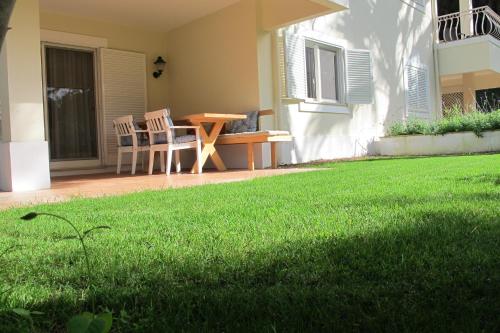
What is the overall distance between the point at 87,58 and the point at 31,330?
8326 millimetres

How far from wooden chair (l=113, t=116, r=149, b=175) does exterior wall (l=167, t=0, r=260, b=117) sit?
1571mm

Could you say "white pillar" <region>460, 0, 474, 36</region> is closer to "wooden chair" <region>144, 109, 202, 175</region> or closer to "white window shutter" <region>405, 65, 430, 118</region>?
"white window shutter" <region>405, 65, 430, 118</region>

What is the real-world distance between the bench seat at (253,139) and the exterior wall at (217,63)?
844 mm

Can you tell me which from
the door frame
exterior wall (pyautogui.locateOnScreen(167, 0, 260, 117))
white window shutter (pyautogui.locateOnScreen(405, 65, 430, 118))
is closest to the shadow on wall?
white window shutter (pyautogui.locateOnScreen(405, 65, 430, 118))

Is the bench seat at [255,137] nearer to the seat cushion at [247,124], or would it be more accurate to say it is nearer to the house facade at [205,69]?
the seat cushion at [247,124]

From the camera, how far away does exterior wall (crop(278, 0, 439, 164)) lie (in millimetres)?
9289

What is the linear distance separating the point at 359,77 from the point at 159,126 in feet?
16.2

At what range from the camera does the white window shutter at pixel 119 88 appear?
8.97 meters

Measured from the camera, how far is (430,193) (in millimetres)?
3521

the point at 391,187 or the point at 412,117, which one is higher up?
the point at 412,117

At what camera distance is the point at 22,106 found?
5355mm

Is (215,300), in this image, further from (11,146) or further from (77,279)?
(11,146)

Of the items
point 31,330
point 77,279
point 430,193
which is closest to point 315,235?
point 77,279

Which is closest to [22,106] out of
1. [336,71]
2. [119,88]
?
[119,88]
